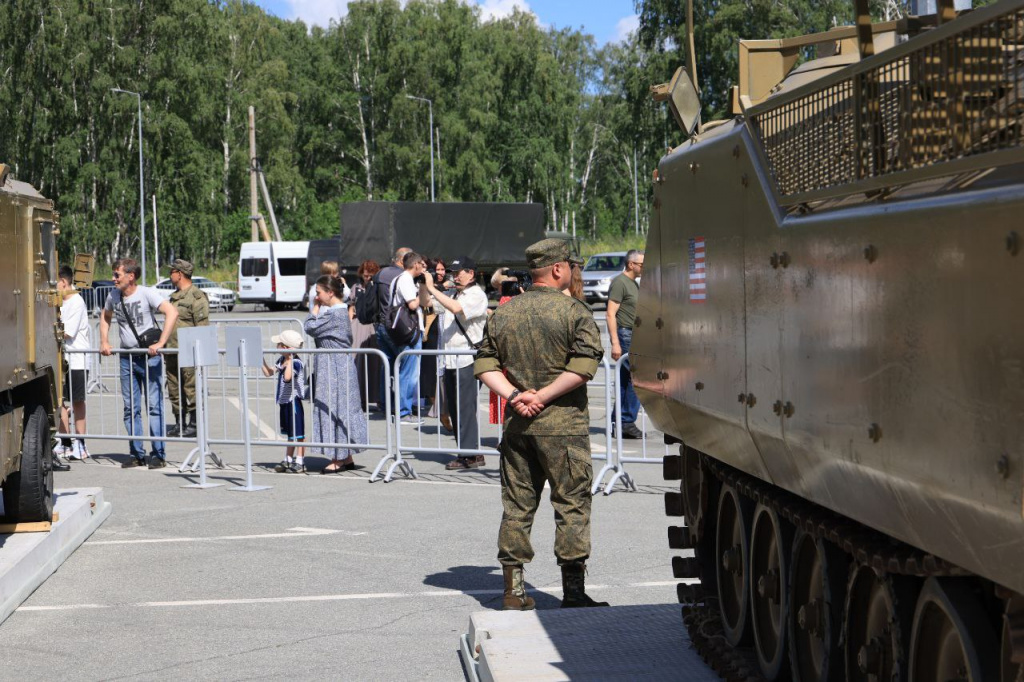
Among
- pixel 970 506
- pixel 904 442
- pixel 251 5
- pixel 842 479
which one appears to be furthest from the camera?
pixel 251 5

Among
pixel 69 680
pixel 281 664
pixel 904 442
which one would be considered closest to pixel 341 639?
pixel 281 664

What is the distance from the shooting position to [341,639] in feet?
23.5

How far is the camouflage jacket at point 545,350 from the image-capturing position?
23.1ft

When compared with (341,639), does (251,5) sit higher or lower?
higher

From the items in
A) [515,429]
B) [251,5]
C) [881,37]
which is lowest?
[515,429]

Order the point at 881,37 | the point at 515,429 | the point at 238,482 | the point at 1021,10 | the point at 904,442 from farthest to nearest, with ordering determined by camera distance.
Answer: the point at 238,482, the point at 515,429, the point at 881,37, the point at 904,442, the point at 1021,10

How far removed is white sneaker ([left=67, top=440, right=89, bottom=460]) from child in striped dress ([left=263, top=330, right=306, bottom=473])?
226cm

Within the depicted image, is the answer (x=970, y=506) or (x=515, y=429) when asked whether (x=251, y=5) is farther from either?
(x=970, y=506)

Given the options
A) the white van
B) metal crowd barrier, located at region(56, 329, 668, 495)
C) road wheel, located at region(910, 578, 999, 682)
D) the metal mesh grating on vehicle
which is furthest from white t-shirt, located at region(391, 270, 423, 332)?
the white van

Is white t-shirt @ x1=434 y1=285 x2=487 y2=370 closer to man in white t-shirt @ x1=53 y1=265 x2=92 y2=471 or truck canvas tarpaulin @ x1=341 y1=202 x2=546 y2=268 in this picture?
man in white t-shirt @ x1=53 y1=265 x2=92 y2=471

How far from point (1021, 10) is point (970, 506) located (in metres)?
0.97

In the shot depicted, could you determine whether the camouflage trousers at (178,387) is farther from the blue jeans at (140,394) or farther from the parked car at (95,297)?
the parked car at (95,297)

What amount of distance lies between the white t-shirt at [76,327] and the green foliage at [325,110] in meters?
29.6

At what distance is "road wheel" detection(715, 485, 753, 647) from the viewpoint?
5.70m
